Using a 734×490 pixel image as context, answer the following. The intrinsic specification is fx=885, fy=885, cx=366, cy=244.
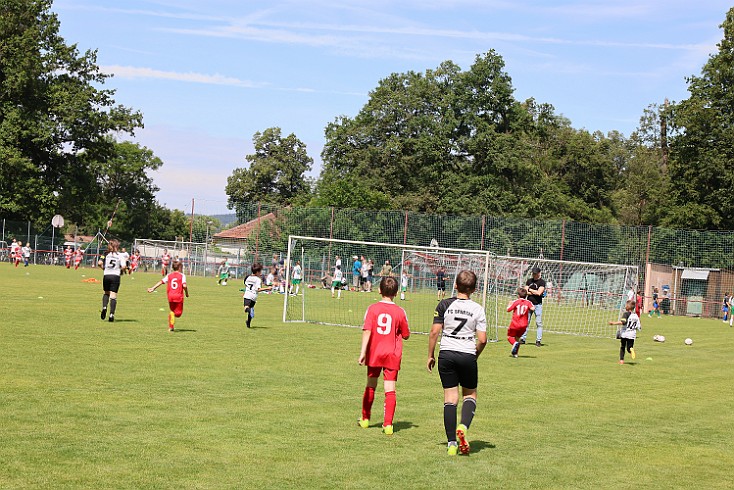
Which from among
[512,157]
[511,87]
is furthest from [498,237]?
[511,87]

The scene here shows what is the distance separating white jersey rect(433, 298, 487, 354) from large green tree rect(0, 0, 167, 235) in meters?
55.9

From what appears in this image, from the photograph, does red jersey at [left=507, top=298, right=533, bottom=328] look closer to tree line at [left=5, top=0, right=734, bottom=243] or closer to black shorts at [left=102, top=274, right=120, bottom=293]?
black shorts at [left=102, top=274, right=120, bottom=293]

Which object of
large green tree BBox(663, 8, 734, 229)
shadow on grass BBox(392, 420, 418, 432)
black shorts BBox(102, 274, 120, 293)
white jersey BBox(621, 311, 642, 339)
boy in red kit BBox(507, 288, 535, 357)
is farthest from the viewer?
large green tree BBox(663, 8, 734, 229)

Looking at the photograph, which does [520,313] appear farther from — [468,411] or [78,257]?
[78,257]

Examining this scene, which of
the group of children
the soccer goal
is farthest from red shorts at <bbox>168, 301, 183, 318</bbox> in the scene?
the group of children

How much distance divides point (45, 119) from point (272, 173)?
45.7 metres

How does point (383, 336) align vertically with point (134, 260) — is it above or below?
below

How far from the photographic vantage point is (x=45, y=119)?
61.7 metres

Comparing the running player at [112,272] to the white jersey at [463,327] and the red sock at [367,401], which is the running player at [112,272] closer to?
the red sock at [367,401]

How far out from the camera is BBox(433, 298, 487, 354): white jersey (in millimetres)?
9008

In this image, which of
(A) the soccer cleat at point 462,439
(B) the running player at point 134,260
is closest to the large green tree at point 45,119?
(B) the running player at point 134,260

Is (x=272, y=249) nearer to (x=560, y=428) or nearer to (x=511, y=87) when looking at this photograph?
(x=511, y=87)

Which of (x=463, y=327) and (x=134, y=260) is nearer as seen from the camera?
(x=463, y=327)

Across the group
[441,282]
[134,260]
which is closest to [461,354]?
[441,282]
